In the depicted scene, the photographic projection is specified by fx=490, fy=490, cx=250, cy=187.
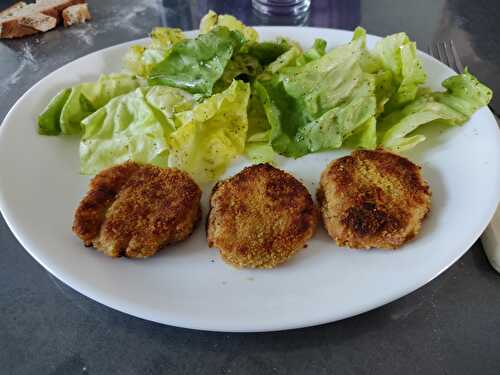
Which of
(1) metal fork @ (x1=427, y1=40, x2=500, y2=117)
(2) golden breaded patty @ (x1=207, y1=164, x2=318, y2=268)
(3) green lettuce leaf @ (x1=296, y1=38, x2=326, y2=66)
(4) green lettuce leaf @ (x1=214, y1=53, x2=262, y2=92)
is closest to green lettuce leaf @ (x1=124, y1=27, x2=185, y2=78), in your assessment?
(4) green lettuce leaf @ (x1=214, y1=53, x2=262, y2=92)

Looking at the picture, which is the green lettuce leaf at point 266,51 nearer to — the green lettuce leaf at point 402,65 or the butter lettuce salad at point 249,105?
the butter lettuce salad at point 249,105

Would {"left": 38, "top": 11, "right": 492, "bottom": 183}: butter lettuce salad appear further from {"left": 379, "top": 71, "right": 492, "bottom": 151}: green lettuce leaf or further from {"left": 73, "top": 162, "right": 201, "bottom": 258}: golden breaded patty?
{"left": 73, "top": 162, "right": 201, "bottom": 258}: golden breaded patty

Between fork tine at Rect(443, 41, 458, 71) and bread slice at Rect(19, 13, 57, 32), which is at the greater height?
fork tine at Rect(443, 41, 458, 71)

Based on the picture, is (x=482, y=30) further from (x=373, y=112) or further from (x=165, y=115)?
(x=165, y=115)

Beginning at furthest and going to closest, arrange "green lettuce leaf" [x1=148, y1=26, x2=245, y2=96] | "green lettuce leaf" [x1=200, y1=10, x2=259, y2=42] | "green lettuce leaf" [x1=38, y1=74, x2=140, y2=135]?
"green lettuce leaf" [x1=200, y1=10, x2=259, y2=42] → "green lettuce leaf" [x1=148, y1=26, x2=245, y2=96] → "green lettuce leaf" [x1=38, y1=74, x2=140, y2=135]

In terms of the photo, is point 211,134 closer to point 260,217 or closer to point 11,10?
point 260,217

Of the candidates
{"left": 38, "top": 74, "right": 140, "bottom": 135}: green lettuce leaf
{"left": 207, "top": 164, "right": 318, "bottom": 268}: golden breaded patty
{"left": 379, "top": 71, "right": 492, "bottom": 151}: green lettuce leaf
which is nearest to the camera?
{"left": 207, "top": 164, "right": 318, "bottom": 268}: golden breaded patty

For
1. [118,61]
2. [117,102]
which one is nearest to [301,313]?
[117,102]
